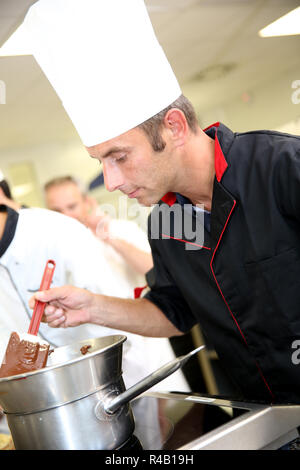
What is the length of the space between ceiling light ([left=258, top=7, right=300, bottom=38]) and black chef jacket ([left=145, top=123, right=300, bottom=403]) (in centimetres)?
169

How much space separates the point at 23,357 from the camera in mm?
949

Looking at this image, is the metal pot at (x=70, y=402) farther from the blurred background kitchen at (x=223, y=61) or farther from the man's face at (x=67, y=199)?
the man's face at (x=67, y=199)

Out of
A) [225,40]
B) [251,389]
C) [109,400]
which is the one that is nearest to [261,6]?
[225,40]

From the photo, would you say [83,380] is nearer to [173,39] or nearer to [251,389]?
[251,389]

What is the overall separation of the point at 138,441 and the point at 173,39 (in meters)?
2.66

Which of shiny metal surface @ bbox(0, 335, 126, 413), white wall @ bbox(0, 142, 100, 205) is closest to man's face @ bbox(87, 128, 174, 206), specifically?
shiny metal surface @ bbox(0, 335, 126, 413)

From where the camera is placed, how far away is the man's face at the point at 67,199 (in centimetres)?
288

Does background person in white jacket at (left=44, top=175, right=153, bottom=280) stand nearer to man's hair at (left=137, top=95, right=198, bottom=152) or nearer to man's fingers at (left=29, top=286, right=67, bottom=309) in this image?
man's fingers at (left=29, top=286, right=67, bottom=309)

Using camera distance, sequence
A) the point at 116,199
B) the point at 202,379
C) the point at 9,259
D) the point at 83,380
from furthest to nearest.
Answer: the point at 116,199 → the point at 202,379 → the point at 9,259 → the point at 83,380

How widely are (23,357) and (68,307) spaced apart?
1.00 feet

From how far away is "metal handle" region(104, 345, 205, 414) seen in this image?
833 mm

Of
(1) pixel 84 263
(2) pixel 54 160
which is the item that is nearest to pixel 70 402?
(1) pixel 84 263

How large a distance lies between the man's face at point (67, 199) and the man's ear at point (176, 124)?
1.79 meters

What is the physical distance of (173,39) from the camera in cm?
307
